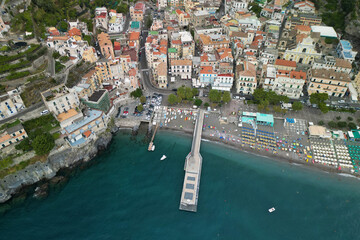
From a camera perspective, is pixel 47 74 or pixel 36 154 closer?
pixel 36 154

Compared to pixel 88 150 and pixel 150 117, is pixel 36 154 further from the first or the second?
pixel 150 117

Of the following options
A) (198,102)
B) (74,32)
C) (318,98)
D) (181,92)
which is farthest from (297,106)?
(74,32)

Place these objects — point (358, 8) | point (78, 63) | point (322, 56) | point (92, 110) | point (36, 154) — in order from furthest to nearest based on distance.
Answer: point (358, 8), point (322, 56), point (78, 63), point (92, 110), point (36, 154)

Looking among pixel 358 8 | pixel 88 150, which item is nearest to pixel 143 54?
pixel 88 150

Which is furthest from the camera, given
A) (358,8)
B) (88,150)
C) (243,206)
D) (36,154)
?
(358,8)

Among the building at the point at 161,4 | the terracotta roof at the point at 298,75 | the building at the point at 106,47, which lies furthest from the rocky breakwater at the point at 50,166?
the building at the point at 161,4

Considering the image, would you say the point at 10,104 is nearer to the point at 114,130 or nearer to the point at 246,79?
the point at 114,130

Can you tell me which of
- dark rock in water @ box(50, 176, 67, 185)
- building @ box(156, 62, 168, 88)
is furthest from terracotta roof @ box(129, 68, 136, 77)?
dark rock in water @ box(50, 176, 67, 185)
